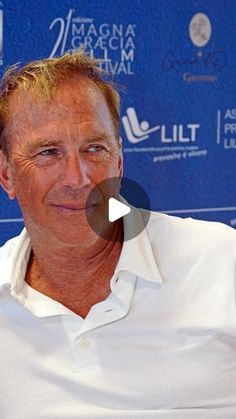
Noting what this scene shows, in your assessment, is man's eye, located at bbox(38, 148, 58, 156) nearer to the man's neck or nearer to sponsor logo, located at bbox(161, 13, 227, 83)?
the man's neck

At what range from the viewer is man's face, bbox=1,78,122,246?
3.92 feet

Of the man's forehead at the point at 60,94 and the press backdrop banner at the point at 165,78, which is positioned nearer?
the man's forehead at the point at 60,94

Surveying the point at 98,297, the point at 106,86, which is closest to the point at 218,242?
the point at 98,297

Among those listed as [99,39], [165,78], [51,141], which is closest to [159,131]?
[165,78]

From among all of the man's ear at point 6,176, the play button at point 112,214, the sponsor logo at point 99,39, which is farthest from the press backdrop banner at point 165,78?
the play button at point 112,214

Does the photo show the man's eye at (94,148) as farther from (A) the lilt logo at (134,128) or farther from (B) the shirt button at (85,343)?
(A) the lilt logo at (134,128)

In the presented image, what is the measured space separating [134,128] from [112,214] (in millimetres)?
815

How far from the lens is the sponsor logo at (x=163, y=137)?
2.04m

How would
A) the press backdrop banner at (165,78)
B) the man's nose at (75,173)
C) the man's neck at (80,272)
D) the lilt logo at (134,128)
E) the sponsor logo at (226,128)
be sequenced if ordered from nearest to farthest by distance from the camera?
the man's nose at (75,173) → the man's neck at (80,272) → the press backdrop banner at (165,78) → the lilt logo at (134,128) → the sponsor logo at (226,128)

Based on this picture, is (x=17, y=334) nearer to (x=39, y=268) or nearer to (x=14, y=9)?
(x=39, y=268)

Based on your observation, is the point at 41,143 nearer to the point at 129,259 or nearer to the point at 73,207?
the point at 73,207

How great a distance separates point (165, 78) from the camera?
2080mm

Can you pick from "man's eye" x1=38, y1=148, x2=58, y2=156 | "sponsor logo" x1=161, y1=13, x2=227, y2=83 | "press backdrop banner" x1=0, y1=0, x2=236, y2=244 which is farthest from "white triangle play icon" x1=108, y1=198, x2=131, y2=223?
"sponsor logo" x1=161, y1=13, x2=227, y2=83

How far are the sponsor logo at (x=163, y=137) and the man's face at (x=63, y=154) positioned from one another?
2.57 feet
